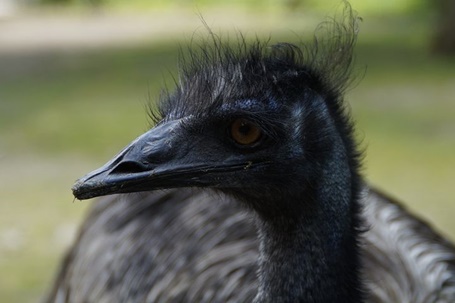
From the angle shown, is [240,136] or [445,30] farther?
[445,30]

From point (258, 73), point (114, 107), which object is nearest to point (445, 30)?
point (114, 107)

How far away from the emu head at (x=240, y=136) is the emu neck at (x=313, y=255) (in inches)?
2.5

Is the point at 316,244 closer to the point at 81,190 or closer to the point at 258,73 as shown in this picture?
the point at 258,73

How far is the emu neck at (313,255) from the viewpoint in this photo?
200cm

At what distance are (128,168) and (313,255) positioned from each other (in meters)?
0.47

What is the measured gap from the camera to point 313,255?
6.60 feet

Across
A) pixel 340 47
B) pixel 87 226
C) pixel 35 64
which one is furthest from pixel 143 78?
pixel 340 47

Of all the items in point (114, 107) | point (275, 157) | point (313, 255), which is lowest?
point (114, 107)

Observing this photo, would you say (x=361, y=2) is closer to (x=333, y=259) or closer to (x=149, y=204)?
(x=149, y=204)

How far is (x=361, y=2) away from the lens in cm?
1565

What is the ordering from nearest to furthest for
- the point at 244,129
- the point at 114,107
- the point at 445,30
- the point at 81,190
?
the point at 81,190 < the point at 244,129 < the point at 114,107 < the point at 445,30

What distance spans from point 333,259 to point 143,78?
7.12m

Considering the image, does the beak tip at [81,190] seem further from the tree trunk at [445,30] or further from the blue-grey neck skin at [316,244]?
the tree trunk at [445,30]

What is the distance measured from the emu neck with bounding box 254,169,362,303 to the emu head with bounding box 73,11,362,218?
6cm
